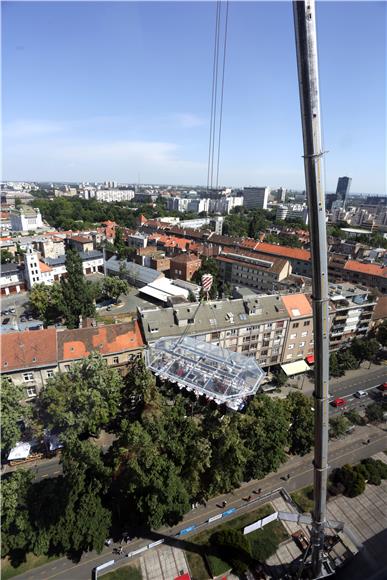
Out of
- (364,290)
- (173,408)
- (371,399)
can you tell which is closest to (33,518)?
(173,408)

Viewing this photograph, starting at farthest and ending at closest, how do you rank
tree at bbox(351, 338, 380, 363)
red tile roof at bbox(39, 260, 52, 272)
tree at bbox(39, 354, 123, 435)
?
red tile roof at bbox(39, 260, 52, 272)
tree at bbox(351, 338, 380, 363)
tree at bbox(39, 354, 123, 435)

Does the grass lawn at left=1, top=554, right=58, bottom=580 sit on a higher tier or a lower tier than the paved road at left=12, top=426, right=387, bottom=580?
lower

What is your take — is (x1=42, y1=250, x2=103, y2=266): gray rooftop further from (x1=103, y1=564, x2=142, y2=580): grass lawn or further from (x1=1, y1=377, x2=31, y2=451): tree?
(x1=103, y1=564, x2=142, y2=580): grass lawn

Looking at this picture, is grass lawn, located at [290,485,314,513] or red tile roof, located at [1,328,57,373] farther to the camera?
red tile roof, located at [1,328,57,373]

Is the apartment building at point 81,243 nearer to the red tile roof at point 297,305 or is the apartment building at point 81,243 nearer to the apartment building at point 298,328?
the red tile roof at point 297,305

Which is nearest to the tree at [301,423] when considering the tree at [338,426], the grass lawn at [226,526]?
the tree at [338,426]

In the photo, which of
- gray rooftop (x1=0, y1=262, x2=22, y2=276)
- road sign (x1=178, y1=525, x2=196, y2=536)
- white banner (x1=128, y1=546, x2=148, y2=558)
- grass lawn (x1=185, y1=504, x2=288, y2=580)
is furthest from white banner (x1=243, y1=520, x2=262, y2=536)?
gray rooftop (x1=0, y1=262, x2=22, y2=276)

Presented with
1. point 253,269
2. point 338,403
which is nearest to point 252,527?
point 338,403
